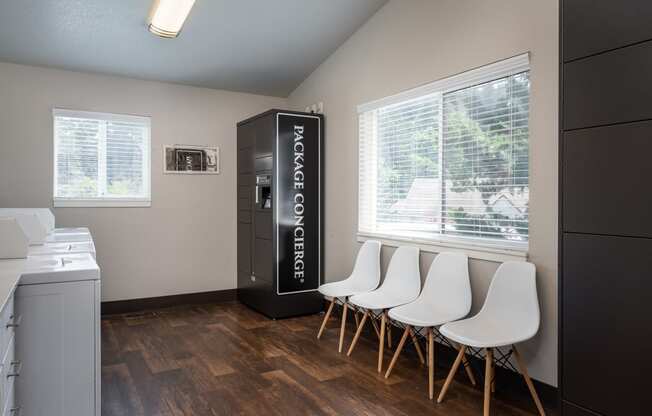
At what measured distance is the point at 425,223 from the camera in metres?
3.75

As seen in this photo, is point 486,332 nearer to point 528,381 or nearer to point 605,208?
point 528,381

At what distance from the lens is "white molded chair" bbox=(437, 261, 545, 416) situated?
8.29 feet

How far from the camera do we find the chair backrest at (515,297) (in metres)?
2.67

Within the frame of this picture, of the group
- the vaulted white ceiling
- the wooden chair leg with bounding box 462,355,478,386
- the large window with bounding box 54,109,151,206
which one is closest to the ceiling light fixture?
the vaulted white ceiling

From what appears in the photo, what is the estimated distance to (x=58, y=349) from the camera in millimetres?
2035

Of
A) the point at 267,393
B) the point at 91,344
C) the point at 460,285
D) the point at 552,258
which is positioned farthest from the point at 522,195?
the point at 91,344

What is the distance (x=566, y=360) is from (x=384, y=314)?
1.40 meters

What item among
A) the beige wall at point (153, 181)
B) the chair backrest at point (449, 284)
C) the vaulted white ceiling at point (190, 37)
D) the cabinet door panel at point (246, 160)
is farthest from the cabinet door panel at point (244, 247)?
the chair backrest at point (449, 284)

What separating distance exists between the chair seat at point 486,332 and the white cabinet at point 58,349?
195cm

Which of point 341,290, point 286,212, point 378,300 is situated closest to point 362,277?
point 341,290

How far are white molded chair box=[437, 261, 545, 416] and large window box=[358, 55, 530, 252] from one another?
24 centimetres

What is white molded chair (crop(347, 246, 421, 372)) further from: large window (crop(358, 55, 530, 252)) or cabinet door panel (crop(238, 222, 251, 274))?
cabinet door panel (crop(238, 222, 251, 274))

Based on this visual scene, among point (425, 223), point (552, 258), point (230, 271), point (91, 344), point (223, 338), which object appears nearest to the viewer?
point (91, 344)

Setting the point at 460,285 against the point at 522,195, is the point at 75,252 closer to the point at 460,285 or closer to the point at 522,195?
the point at 460,285
